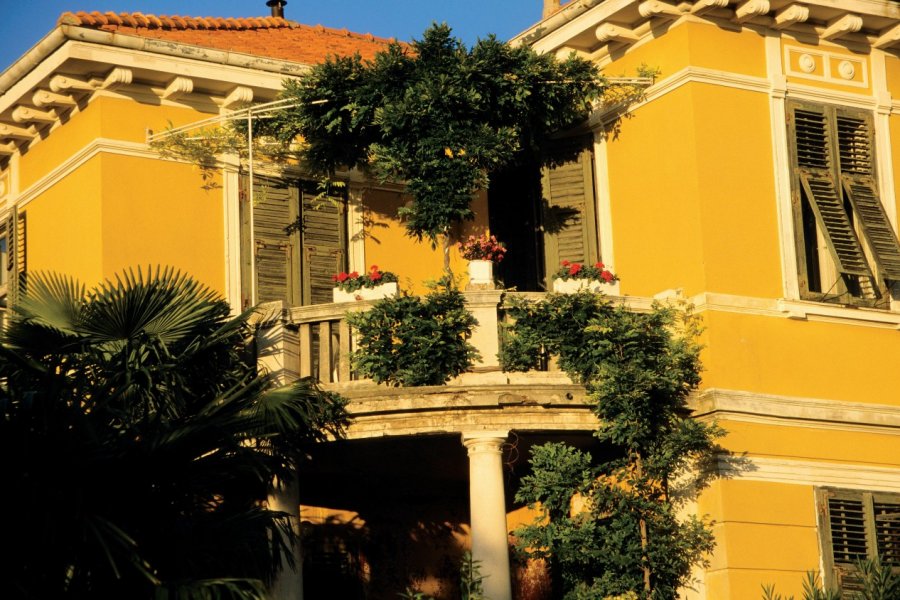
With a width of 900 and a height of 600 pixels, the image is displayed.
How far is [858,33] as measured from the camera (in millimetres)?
19391

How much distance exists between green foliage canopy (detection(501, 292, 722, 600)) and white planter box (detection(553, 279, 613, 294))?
59cm

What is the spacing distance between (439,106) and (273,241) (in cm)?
282

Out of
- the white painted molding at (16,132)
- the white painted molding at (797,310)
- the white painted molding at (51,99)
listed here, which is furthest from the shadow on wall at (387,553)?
the white painted molding at (16,132)

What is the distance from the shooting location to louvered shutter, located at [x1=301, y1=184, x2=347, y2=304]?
2009 centimetres

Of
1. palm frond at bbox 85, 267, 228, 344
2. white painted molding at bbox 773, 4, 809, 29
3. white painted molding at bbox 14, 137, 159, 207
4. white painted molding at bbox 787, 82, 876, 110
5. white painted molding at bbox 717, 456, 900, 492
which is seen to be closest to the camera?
palm frond at bbox 85, 267, 228, 344

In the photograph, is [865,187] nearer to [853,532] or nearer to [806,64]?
[806,64]

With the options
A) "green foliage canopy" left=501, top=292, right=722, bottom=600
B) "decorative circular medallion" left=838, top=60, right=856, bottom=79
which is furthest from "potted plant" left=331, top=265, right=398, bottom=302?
"decorative circular medallion" left=838, top=60, right=856, bottom=79

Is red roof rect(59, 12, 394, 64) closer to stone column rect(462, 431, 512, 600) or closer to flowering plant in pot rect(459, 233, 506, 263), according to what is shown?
flowering plant in pot rect(459, 233, 506, 263)

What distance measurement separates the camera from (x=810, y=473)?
57.8 feet

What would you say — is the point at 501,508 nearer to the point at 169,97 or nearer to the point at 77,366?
the point at 77,366

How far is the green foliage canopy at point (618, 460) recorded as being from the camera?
16.6 meters

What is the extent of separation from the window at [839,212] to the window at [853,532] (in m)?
2.06

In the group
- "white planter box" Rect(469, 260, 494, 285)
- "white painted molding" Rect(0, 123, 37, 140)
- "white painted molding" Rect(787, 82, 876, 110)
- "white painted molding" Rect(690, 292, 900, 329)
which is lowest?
"white painted molding" Rect(690, 292, 900, 329)

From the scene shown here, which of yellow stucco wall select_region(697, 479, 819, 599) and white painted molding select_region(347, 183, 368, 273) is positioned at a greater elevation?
white painted molding select_region(347, 183, 368, 273)
